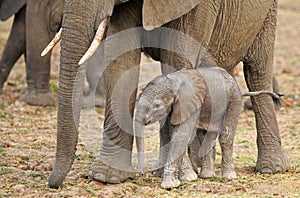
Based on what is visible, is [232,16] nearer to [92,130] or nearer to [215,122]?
[215,122]

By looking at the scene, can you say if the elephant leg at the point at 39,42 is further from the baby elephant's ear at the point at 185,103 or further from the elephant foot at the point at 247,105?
the baby elephant's ear at the point at 185,103

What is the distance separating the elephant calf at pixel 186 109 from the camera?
5320mm

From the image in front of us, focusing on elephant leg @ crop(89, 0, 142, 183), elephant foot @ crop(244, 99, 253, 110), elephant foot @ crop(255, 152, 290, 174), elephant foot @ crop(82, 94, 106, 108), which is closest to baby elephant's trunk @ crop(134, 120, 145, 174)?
elephant leg @ crop(89, 0, 142, 183)

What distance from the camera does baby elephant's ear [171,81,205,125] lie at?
5.36 m

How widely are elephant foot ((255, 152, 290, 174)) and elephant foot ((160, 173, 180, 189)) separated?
45.5 inches

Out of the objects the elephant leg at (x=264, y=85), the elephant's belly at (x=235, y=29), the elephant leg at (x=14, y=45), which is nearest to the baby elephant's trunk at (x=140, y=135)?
the elephant's belly at (x=235, y=29)

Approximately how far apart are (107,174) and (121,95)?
526mm

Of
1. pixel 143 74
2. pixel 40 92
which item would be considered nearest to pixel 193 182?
pixel 40 92

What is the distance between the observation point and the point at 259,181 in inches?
227

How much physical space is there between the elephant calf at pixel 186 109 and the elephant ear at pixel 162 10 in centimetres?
34

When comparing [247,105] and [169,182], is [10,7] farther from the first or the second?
[169,182]

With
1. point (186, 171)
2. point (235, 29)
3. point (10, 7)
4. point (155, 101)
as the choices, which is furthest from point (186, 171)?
point (10, 7)

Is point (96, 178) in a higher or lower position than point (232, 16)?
lower

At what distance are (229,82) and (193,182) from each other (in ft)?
2.23
